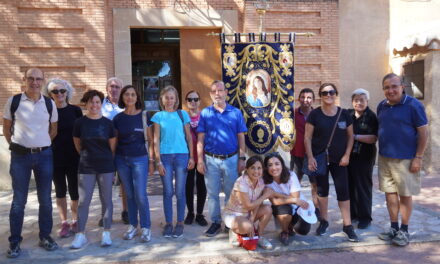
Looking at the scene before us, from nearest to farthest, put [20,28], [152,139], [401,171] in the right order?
[401,171] < [152,139] < [20,28]

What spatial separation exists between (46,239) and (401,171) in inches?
166

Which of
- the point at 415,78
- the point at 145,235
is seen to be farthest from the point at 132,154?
the point at 415,78

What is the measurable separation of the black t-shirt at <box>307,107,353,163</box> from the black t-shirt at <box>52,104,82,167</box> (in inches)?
119

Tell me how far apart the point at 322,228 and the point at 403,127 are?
5.17 feet

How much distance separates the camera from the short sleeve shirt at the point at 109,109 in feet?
17.3

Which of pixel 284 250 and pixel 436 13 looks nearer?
pixel 284 250

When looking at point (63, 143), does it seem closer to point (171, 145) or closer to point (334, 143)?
point (171, 145)

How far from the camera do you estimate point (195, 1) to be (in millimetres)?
9664

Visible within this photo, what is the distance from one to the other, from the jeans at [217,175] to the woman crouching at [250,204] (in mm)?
321

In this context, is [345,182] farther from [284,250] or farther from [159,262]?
[159,262]

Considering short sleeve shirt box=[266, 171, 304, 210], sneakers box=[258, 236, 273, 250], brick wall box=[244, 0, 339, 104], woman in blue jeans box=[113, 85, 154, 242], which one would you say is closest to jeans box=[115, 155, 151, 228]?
woman in blue jeans box=[113, 85, 154, 242]

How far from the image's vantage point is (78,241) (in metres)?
4.68

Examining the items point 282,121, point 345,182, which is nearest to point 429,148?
point 282,121

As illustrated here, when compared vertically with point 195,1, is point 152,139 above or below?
below
